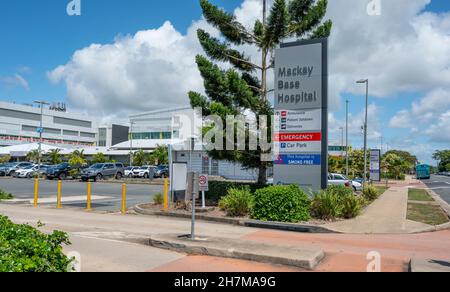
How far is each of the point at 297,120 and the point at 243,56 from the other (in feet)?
16.6

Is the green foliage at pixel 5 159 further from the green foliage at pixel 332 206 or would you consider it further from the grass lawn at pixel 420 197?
the green foliage at pixel 332 206

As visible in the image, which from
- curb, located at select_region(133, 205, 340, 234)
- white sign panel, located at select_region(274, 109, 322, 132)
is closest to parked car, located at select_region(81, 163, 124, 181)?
curb, located at select_region(133, 205, 340, 234)

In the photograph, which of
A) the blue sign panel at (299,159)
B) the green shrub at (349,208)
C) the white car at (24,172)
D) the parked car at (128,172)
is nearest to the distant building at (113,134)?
the white car at (24,172)

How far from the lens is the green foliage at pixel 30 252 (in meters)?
4.15

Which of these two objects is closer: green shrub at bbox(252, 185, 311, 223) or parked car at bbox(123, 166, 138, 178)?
green shrub at bbox(252, 185, 311, 223)

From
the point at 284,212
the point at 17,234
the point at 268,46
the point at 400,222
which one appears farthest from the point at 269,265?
the point at 268,46

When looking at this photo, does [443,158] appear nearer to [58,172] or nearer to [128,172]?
[128,172]

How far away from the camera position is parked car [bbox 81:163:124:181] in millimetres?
39531

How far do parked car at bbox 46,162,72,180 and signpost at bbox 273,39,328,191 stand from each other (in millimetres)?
33402

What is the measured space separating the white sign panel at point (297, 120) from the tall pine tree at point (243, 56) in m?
1.18

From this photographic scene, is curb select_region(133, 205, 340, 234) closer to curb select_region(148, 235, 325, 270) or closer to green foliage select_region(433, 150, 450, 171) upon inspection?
curb select_region(148, 235, 325, 270)

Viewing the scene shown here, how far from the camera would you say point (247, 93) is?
644 inches

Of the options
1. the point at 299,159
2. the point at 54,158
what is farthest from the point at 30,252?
the point at 54,158

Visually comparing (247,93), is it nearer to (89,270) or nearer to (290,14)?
(290,14)
